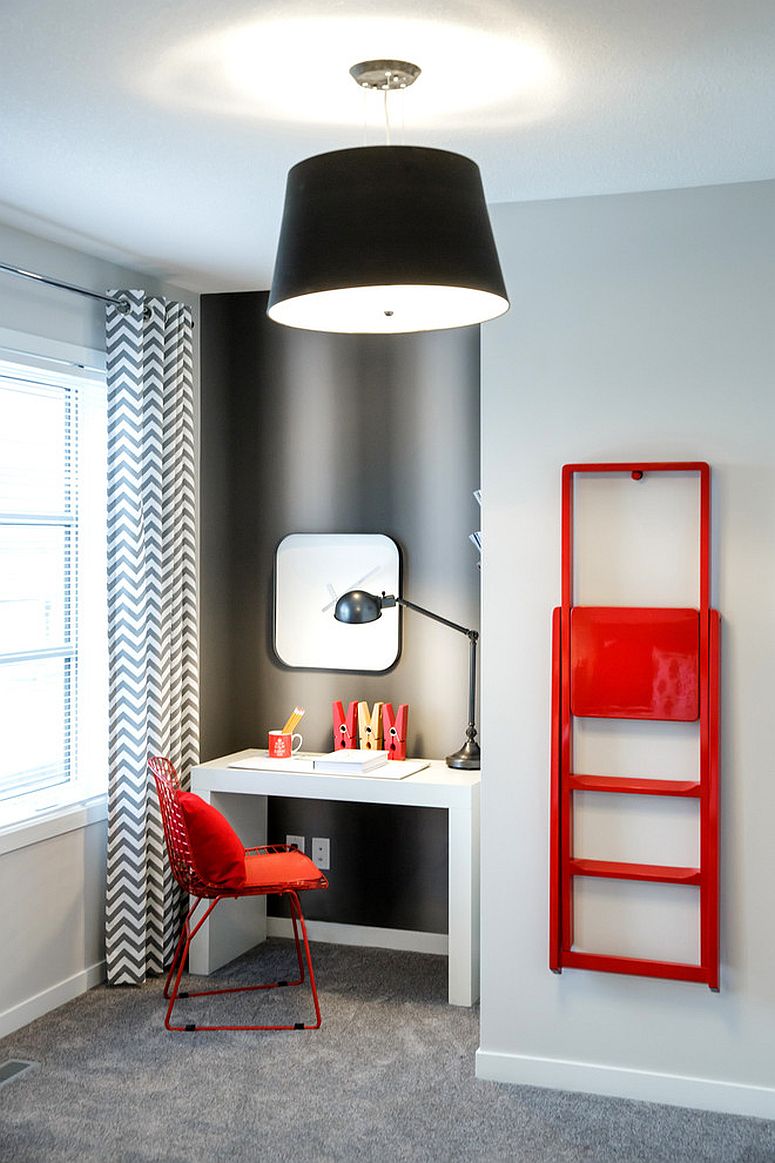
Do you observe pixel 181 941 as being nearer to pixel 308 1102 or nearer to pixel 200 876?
pixel 200 876

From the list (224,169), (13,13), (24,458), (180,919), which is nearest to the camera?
(13,13)

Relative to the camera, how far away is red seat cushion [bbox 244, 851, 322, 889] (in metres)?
3.83

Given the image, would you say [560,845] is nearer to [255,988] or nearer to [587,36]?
[255,988]

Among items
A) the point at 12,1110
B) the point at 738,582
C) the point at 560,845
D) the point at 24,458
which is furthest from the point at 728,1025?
the point at 24,458

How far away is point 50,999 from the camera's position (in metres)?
3.93

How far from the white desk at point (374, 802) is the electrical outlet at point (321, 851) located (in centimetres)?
29

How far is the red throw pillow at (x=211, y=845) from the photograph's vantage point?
3684mm

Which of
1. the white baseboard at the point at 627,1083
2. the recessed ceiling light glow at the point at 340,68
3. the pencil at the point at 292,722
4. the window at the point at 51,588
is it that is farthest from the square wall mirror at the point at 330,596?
the recessed ceiling light glow at the point at 340,68

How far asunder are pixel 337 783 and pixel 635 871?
48.2 inches

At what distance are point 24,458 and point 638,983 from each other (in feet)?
8.43

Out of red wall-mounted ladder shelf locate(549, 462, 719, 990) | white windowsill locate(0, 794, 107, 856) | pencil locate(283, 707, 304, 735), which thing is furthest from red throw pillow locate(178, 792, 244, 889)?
red wall-mounted ladder shelf locate(549, 462, 719, 990)

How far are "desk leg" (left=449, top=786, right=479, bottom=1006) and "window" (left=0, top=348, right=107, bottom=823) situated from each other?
1320 mm

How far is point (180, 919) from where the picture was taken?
172 inches

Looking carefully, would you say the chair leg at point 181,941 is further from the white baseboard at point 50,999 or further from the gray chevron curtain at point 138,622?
the white baseboard at point 50,999
